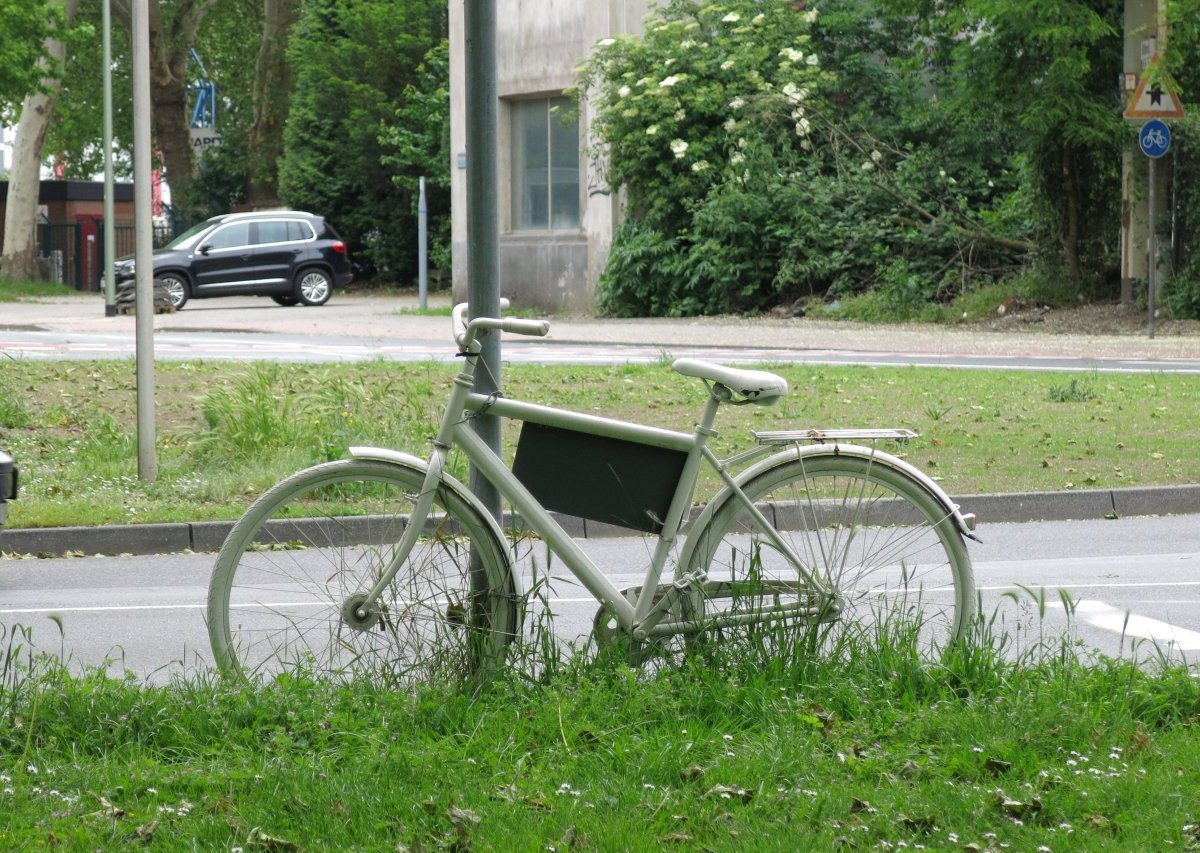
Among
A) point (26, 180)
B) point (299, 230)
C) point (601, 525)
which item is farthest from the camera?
point (26, 180)

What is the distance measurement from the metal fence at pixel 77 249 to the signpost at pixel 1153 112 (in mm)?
31330

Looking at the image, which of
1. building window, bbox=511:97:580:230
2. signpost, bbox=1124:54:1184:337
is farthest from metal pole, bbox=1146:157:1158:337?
building window, bbox=511:97:580:230

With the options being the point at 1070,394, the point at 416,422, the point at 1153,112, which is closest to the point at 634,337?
the point at 1153,112

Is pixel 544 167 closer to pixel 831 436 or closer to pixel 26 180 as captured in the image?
pixel 26 180

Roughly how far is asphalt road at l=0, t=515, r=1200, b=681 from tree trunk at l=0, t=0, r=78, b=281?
35842 mm

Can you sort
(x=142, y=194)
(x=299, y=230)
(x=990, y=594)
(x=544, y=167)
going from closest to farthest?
(x=990, y=594) → (x=142, y=194) → (x=544, y=167) → (x=299, y=230)

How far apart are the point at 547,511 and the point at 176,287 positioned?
31.4m

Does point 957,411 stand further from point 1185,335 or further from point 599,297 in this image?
point 599,297

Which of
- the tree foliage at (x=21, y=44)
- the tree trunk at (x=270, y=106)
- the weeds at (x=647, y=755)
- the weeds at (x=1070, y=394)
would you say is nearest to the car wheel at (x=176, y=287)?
the tree foliage at (x=21, y=44)

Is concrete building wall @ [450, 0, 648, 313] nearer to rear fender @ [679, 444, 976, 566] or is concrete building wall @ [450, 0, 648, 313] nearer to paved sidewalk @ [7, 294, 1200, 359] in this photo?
paved sidewalk @ [7, 294, 1200, 359]

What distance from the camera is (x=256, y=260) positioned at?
35750 mm

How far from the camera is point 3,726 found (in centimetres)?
458

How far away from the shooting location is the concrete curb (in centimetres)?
896

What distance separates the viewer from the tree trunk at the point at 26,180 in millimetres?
42469
